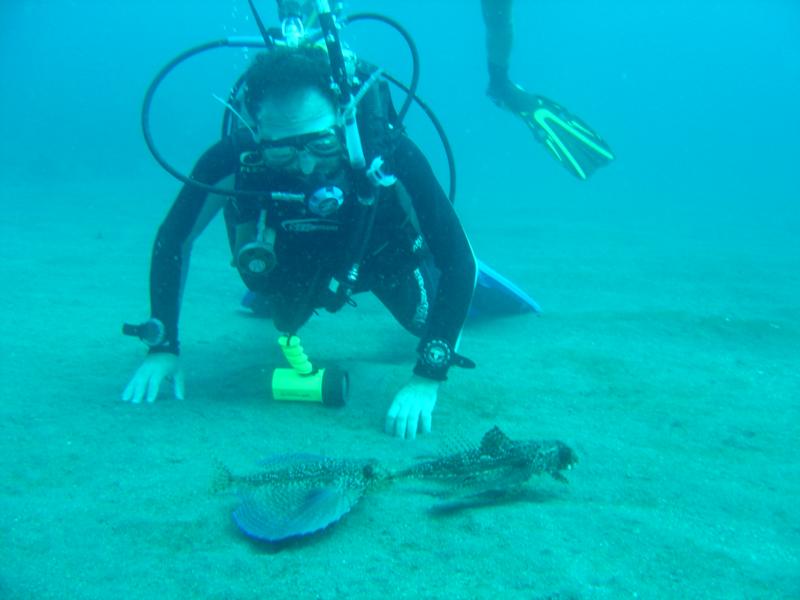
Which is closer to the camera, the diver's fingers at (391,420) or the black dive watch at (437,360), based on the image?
the diver's fingers at (391,420)

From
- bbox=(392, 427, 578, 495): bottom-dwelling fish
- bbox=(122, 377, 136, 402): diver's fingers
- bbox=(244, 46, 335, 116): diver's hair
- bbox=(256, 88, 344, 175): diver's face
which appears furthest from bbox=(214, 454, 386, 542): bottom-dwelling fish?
bbox=(244, 46, 335, 116): diver's hair

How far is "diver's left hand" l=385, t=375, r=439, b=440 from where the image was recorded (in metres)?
3.30

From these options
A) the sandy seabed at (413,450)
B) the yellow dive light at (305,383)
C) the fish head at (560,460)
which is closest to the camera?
the sandy seabed at (413,450)

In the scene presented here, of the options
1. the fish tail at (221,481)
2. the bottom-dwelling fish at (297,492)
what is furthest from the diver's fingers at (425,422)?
the fish tail at (221,481)

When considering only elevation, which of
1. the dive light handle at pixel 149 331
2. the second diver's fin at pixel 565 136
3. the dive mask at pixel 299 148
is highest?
the second diver's fin at pixel 565 136

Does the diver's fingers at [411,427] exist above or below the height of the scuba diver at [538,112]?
below

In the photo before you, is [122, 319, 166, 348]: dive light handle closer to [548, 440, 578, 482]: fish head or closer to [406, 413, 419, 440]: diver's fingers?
[406, 413, 419, 440]: diver's fingers

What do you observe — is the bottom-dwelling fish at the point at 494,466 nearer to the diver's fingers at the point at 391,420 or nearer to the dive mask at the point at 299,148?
the diver's fingers at the point at 391,420

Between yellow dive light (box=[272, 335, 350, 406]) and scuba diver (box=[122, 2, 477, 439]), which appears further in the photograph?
yellow dive light (box=[272, 335, 350, 406])

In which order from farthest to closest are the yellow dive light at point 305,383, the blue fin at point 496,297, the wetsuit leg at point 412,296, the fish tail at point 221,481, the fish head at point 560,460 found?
the blue fin at point 496,297
the wetsuit leg at point 412,296
the yellow dive light at point 305,383
the fish head at point 560,460
the fish tail at point 221,481

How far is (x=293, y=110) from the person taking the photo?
10.4ft

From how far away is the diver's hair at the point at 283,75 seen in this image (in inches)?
125

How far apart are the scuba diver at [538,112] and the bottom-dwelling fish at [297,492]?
199 inches

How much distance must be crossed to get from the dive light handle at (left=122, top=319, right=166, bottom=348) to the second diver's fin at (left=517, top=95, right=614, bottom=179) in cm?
483
